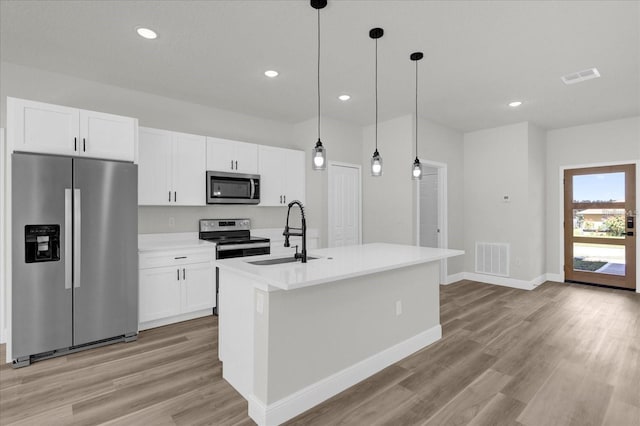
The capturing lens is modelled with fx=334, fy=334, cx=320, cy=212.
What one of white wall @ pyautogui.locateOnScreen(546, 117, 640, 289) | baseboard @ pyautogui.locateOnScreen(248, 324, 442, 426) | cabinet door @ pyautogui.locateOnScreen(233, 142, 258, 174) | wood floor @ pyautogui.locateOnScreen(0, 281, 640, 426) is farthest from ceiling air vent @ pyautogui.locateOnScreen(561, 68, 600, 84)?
cabinet door @ pyautogui.locateOnScreen(233, 142, 258, 174)

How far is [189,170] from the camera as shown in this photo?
166 inches

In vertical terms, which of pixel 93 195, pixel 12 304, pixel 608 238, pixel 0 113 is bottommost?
pixel 12 304

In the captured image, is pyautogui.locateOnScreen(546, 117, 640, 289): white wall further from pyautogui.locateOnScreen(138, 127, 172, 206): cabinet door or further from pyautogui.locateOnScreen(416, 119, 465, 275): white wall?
pyautogui.locateOnScreen(138, 127, 172, 206): cabinet door

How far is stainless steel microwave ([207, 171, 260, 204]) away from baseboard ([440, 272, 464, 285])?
350 cm

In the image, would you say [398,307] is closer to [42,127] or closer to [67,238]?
[67,238]

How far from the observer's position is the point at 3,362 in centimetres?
288

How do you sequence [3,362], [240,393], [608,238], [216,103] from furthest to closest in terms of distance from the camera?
[608,238], [216,103], [3,362], [240,393]

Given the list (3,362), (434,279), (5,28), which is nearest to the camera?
(5,28)

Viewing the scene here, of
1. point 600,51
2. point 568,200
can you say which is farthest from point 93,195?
point 568,200

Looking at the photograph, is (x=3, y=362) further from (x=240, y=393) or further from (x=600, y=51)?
(x=600, y=51)

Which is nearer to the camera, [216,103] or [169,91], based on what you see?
[169,91]

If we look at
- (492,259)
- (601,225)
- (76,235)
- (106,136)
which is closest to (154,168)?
(106,136)

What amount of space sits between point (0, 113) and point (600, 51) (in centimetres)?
581

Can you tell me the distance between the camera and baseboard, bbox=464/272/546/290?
5.49 m
